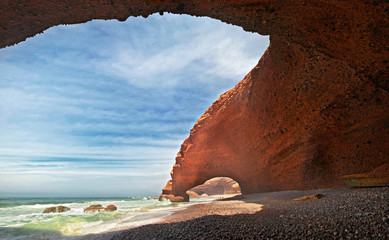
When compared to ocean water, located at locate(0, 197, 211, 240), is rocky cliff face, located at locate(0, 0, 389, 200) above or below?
above

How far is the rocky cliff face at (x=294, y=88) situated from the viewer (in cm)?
530

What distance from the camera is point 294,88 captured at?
1091cm

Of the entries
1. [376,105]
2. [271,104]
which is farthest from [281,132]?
[376,105]

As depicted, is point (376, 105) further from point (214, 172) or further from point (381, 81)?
point (214, 172)

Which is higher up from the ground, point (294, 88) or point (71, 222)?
point (294, 88)

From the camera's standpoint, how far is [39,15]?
194 inches

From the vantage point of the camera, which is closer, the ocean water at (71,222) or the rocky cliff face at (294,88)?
the rocky cliff face at (294,88)

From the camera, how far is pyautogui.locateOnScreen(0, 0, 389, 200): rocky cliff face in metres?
5.30

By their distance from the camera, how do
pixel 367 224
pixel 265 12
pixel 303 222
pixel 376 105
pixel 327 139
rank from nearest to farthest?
pixel 367 224
pixel 303 222
pixel 265 12
pixel 376 105
pixel 327 139

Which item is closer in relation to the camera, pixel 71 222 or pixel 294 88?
pixel 71 222

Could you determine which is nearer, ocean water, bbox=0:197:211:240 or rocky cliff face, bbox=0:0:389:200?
rocky cliff face, bbox=0:0:389:200

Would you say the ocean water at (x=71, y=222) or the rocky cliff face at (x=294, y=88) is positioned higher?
the rocky cliff face at (x=294, y=88)

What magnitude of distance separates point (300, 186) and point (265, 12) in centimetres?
1079

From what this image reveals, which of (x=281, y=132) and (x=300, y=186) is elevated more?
(x=281, y=132)
